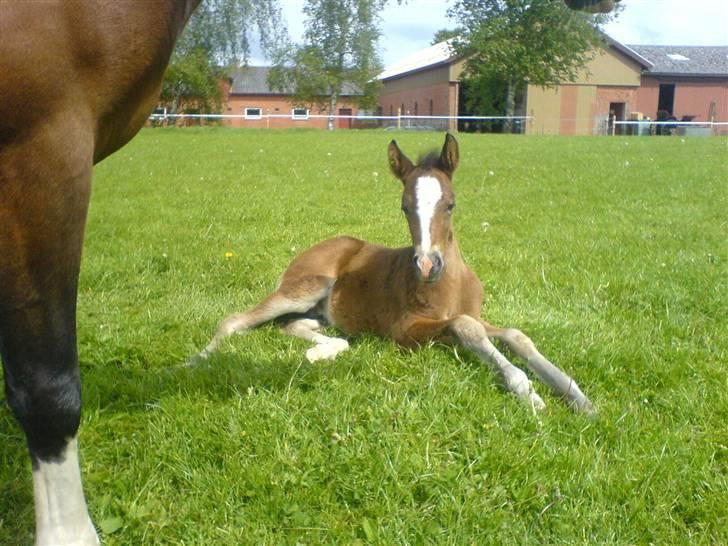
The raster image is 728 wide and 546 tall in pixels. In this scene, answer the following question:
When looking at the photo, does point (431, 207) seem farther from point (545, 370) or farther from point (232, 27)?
point (232, 27)

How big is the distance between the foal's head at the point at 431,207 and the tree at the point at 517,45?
36.9 meters

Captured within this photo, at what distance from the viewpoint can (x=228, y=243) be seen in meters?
6.39

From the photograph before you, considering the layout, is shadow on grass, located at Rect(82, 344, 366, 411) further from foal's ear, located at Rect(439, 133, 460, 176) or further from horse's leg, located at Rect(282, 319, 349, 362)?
foal's ear, located at Rect(439, 133, 460, 176)

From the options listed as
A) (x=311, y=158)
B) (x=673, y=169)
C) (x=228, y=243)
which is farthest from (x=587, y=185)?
(x=311, y=158)

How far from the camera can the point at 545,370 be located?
3.24 metres

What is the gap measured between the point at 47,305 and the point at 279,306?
2.42 metres

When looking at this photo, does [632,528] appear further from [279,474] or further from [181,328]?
[181,328]

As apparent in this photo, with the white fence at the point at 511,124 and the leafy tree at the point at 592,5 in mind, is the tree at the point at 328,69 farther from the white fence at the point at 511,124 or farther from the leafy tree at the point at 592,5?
the leafy tree at the point at 592,5

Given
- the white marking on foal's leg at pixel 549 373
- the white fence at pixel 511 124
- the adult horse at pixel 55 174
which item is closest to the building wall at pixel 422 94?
the white fence at pixel 511 124

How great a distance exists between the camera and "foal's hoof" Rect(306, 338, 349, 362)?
11.7 feet

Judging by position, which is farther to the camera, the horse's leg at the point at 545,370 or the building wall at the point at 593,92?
the building wall at the point at 593,92

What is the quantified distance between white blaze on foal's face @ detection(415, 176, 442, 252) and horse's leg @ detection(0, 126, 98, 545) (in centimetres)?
191

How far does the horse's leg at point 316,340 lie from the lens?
3.59m

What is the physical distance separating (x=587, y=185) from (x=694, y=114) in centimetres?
4265
